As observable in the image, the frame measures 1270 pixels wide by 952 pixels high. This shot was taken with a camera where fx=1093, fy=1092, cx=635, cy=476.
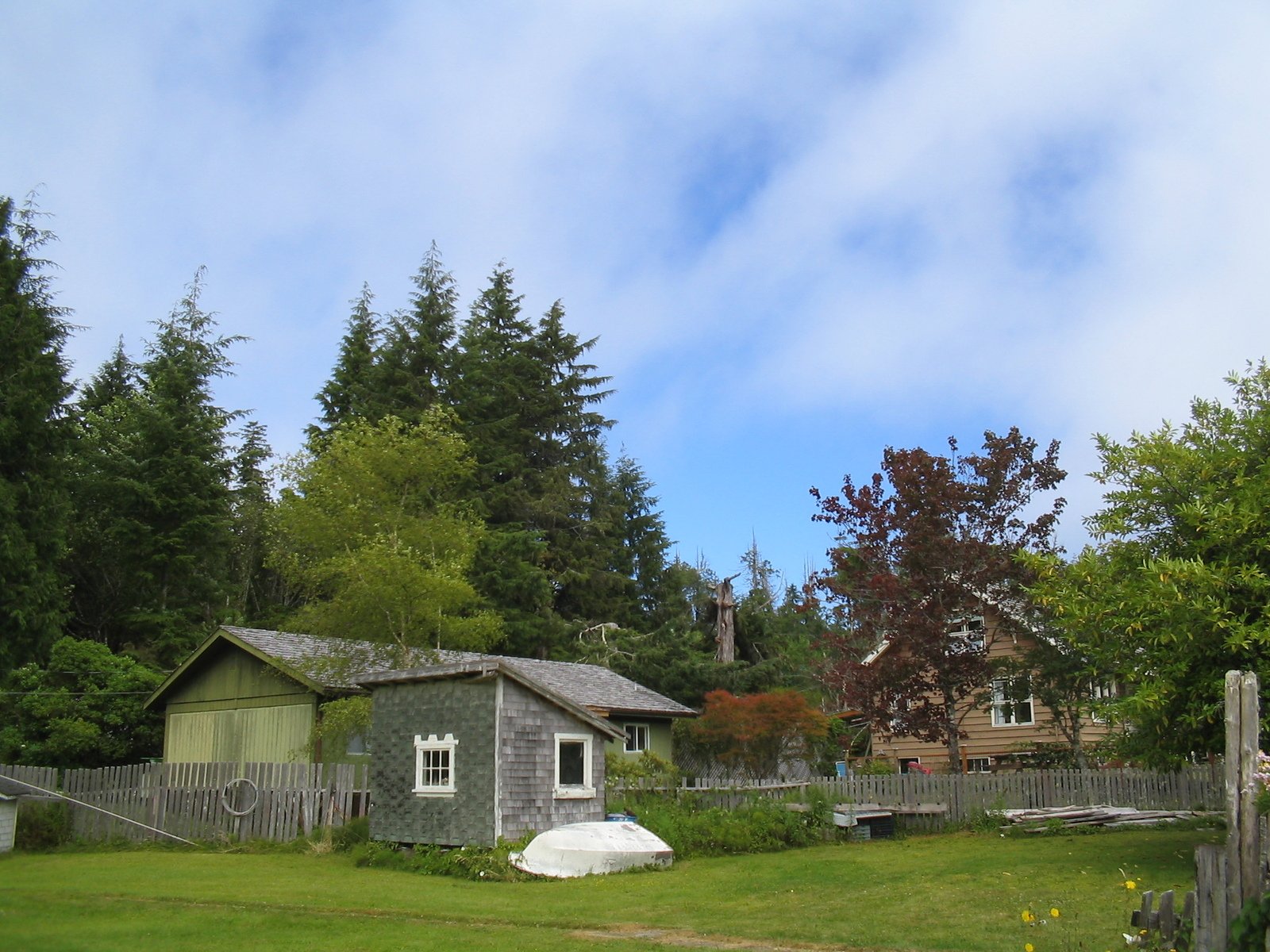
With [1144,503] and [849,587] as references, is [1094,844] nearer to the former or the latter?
[1144,503]

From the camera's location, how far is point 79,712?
29.3 meters

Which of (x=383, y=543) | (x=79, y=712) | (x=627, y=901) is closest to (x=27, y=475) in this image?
(x=79, y=712)

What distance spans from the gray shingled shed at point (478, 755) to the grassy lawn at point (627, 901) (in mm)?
1326

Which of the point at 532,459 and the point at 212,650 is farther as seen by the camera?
the point at 532,459

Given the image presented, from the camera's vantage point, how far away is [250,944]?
10336mm

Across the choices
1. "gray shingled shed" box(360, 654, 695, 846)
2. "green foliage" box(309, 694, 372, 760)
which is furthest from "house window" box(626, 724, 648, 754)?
"gray shingled shed" box(360, 654, 695, 846)

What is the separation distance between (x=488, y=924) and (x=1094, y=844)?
1155cm

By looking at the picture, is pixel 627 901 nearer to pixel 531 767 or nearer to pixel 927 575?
pixel 531 767

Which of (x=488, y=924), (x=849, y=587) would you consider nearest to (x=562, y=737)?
(x=488, y=924)

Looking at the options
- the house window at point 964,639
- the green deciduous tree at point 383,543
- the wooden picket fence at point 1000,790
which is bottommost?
the wooden picket fence at point 1000,790

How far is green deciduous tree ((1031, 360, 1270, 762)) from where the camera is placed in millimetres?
13727

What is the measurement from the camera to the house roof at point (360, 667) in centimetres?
2458

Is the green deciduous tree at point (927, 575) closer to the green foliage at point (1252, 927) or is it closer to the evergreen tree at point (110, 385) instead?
the green foliage at point (1252, 927)

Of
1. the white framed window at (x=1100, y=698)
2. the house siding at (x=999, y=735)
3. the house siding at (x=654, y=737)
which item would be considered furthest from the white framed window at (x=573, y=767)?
the house siding at (x=999, y=735)
